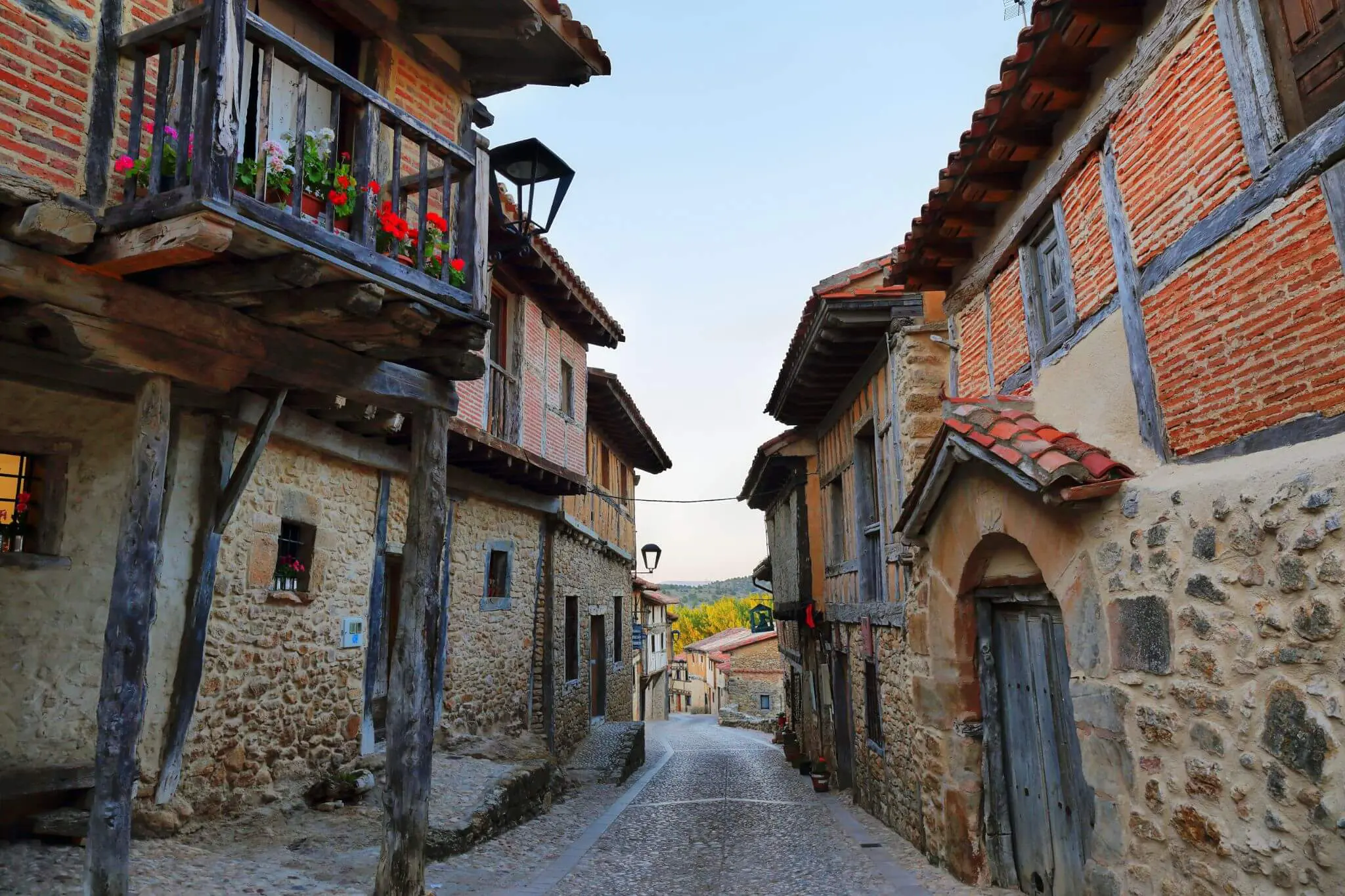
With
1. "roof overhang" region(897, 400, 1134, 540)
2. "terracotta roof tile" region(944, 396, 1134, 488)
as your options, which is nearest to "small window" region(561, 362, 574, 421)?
"roof overhang" region(897, 400, 1134, 540)

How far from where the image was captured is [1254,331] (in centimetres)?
298

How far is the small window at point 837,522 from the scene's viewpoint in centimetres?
1090

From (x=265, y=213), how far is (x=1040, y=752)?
5192mm

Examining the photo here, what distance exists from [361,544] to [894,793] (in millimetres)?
5525

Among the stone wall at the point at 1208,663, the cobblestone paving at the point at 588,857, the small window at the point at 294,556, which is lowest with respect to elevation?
the cobblestone paving at the point at 588,857

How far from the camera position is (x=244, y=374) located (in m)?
4.44

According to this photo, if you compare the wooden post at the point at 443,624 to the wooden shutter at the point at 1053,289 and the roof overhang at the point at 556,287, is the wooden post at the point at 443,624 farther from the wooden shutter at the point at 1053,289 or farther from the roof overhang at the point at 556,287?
the wooden shutter at the point at 1053,289

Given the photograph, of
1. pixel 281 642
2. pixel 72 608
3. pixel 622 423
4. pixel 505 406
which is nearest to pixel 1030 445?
pixel 72 608

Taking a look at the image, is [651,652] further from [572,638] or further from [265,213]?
[265,213]

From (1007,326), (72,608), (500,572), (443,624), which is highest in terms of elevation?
(1007,326)

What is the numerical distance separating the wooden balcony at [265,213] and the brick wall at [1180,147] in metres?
3.59

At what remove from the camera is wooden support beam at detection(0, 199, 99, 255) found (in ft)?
11.2

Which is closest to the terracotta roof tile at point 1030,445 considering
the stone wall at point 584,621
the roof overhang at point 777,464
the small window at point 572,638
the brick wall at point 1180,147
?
the brick wall at point 1180,147

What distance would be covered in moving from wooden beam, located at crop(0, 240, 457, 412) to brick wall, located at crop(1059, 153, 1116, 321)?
395 cm
